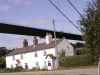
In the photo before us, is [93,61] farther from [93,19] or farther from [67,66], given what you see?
[93,19]

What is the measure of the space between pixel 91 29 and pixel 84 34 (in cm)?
83

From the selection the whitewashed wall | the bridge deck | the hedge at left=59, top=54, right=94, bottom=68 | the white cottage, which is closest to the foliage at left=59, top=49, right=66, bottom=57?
the white cottage

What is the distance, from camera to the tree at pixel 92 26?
15080mm

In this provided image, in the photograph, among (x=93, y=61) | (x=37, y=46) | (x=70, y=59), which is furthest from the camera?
(x=37, y=46)

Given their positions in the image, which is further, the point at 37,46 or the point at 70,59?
the point at 37,46

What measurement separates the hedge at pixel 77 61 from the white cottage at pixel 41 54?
437 cm

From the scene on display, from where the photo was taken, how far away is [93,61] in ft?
143

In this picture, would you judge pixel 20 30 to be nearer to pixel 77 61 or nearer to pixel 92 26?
pixel 77 61

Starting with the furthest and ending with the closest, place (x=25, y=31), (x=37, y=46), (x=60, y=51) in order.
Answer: (x=25, y=31) → (x=37, y=46) → (x=60, y=51)

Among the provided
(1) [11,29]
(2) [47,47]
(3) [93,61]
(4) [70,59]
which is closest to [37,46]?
(2) [47,47]

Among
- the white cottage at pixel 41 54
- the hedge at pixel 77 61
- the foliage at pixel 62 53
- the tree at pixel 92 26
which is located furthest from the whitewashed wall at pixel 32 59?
the tree at pixel 92 26

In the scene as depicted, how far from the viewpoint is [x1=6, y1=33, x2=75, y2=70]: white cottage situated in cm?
5289

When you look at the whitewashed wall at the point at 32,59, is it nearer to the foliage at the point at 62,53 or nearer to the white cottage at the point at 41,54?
the white cottage at the point at 41,54

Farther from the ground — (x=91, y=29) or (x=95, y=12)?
(x=95, y=12)
